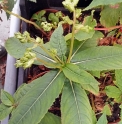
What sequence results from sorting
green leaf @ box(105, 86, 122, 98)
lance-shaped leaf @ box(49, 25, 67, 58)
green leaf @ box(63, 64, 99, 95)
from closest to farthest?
green leaf @ box(63, 64, 99, 95)
lance-shaped leaf @ box(49, 25, 67, 58)
green leaf @ box(105, 86, 122, 98)

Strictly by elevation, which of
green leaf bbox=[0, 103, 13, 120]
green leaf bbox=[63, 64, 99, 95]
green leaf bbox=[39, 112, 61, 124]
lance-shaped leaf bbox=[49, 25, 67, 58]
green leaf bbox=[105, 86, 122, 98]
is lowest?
green leaf bbox=[39, 112, 61, 124]

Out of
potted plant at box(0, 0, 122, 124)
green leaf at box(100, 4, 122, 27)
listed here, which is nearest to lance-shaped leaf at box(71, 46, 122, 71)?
potted plant at box(0, 0, 122, 124)

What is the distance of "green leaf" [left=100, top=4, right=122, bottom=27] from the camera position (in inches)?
43.4

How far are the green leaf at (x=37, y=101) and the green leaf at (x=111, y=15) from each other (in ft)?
1.12

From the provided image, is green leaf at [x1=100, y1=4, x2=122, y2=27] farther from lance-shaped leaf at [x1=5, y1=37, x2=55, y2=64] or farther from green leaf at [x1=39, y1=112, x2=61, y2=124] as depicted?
green leaf at [x1=39, y1=112, x2=61, y2=124]

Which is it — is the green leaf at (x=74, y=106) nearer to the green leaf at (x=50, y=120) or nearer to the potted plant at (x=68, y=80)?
the potted plant at (x=68, y=80)

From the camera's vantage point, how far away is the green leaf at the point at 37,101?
85 cm

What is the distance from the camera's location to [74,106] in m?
0.87

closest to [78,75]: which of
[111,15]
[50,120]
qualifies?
[50,120]

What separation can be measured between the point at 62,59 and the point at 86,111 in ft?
0.50

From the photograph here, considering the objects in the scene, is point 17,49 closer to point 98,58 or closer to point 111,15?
point 98,58

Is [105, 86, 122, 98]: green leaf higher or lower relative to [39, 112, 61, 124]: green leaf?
higher

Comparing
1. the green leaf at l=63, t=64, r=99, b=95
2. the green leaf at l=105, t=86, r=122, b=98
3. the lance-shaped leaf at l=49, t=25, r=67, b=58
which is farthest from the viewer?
the green leaf at l=105, t=86, r=122, b=98

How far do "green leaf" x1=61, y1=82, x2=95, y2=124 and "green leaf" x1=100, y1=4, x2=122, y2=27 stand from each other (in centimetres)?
32
